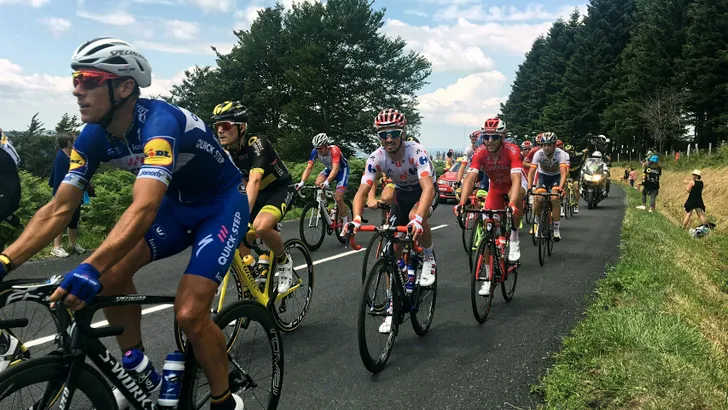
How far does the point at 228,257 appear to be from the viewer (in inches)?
113

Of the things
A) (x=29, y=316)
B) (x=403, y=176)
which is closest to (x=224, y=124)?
(x=403, y=176)

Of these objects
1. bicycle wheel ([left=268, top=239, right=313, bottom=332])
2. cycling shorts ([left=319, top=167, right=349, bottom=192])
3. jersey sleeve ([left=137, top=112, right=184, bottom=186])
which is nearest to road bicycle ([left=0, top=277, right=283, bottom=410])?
jersey sleeve ([left=137, top=112, right=184, bottom=186])

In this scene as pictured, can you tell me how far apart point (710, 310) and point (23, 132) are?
18010mm

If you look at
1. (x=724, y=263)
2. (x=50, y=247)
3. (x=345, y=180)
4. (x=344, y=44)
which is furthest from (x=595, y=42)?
(x=50, y=247)

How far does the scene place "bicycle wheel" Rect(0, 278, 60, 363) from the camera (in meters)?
2.32

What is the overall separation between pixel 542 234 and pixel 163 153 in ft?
26.1

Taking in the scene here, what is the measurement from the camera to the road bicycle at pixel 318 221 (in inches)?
378

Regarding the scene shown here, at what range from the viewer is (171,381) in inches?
100

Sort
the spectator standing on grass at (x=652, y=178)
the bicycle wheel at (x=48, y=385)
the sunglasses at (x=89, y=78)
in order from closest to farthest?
1. the bicycle wheel at (x=48, y=385)
2. the sunglasses at (x=89, y=78)
3. the spectator standing on grass at (x=652, y=178)

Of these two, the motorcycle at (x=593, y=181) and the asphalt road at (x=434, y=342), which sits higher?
the motorcycle at (x=593, y=181)

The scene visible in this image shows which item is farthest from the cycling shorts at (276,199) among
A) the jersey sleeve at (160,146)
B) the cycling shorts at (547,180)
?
the cycling shorts at (547,180)

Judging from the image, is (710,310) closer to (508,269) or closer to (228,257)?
(508,269)

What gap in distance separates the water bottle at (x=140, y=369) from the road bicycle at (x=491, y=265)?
11.8ft

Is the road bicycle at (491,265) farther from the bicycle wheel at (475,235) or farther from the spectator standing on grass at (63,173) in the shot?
the spectator standing on grass at (63,173)
